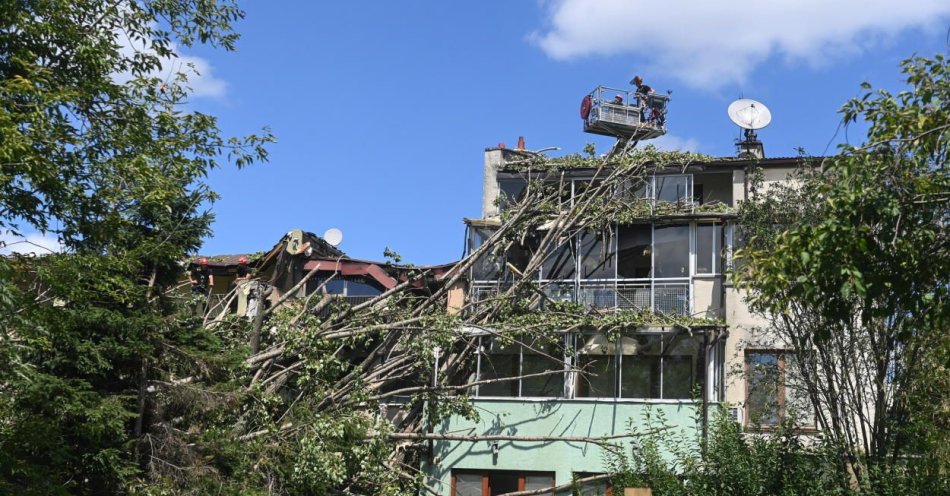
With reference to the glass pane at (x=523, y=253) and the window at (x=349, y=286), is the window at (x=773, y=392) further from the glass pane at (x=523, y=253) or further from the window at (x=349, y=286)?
the window at (x=349, y=286)

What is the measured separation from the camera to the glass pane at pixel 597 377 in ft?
75.5

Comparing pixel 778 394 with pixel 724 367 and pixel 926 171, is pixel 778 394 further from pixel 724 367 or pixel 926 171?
pixel 926 171

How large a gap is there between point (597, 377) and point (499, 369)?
217cm

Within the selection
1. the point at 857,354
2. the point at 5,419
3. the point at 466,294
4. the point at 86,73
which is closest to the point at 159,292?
the point at 5,419

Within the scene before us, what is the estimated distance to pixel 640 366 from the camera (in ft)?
76.2

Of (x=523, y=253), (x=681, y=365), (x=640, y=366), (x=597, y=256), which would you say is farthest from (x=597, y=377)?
(x=523, y=253)

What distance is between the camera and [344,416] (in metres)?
19.3

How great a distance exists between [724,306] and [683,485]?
5.91m

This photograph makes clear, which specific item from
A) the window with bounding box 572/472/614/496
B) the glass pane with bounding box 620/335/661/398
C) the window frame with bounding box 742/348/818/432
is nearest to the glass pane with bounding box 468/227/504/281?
the glass pane with bounding box 620/335/661/398

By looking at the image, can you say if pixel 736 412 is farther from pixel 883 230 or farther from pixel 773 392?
pixel 883 230

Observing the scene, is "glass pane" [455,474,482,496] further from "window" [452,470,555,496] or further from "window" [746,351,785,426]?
"window" [746,351,785,426]

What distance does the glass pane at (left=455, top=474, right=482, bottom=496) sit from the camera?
22219 millimetres

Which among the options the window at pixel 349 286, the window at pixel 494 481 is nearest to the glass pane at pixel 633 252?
the window at pixel 494 481

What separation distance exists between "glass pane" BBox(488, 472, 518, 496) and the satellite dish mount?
393 inches
